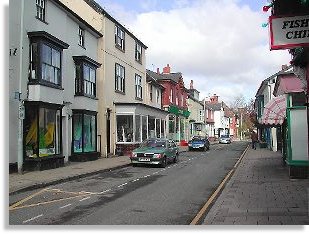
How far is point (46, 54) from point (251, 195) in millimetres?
11355

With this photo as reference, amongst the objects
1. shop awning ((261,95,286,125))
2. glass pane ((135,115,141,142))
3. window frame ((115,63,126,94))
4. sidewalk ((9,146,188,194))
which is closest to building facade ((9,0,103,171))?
sidewalk ((9,146,188,194))

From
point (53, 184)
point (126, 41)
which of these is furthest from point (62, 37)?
point (126, 41)

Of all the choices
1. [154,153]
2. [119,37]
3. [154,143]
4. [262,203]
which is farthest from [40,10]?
[262,203]

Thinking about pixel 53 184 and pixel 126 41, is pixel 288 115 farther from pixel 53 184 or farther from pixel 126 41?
pixel 126 41

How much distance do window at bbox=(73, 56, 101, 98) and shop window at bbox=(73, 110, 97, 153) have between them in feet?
3.95

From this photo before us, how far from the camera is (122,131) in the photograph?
29.9 metres

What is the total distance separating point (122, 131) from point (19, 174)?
46.8 feet

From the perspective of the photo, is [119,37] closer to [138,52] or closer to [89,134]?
[138,52]

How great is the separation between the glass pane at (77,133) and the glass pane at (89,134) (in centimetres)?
43

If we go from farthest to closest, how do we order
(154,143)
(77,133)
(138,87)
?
(138,87) < (77,133) < (154,143)

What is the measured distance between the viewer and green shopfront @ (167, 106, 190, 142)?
1918 inches

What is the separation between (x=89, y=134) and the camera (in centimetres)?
2467

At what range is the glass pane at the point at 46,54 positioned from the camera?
18391mm

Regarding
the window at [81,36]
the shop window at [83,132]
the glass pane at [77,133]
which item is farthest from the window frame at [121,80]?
the glass pane at [77,133]
